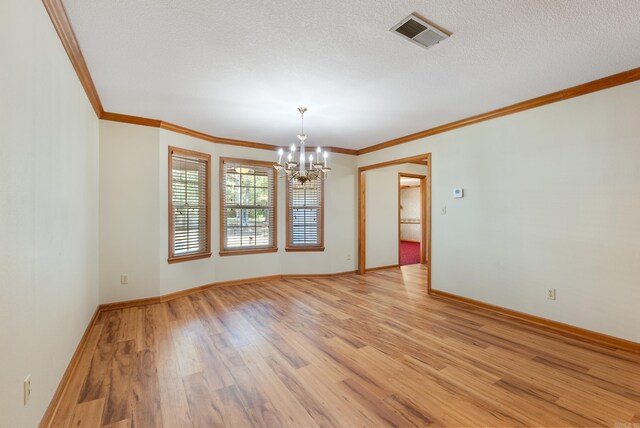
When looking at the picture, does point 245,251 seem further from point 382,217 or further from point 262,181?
point 382,217

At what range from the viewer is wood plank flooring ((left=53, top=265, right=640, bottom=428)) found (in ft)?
5.91

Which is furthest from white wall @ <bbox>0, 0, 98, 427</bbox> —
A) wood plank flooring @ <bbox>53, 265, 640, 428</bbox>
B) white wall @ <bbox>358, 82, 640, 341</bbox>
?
white wall @ <bbox>358, 82, 640, 341</bbox>

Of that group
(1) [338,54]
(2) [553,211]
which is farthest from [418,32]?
(2) [553,211]

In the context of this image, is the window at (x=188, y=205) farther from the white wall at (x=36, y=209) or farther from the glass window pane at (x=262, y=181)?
the white wall at (x=36, y=209)

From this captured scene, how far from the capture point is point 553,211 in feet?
10.3

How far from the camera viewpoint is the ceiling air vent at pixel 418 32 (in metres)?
1.94

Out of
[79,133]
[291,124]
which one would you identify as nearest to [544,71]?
[291,124]

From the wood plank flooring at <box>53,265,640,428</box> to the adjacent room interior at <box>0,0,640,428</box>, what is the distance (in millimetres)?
21

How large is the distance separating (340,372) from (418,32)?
2644mm

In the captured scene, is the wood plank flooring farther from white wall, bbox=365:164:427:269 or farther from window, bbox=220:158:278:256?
white wall, bbox=365:164:427:269

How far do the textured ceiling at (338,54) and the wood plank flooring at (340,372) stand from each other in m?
2.57

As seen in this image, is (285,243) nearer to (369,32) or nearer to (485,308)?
(485,308)

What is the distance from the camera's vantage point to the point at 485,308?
3.75 m

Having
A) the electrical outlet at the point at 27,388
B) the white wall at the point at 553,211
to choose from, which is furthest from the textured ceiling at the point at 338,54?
the electrical outlet at the point at 27,388
